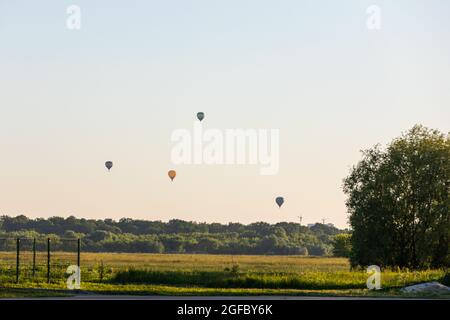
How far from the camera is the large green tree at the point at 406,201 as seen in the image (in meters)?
71.0

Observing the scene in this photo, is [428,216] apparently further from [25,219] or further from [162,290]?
[25,219]

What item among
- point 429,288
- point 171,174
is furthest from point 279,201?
point 429,288

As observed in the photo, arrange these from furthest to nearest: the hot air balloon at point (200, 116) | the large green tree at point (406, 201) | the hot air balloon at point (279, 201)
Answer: the hot air balloon at point (279, 201), the hot air balloon at point (200, 116), the large green tree at point (406, 201)

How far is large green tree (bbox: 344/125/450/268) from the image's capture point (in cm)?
7100

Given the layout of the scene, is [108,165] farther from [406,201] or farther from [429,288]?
[429,288]

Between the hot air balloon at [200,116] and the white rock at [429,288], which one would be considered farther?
the hot air balloon at [200,116]

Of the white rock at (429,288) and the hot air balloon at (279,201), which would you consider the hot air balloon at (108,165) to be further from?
the white rock at (429,288)

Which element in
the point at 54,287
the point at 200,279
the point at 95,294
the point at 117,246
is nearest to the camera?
the point at 95,294

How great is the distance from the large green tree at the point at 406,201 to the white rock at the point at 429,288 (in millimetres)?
28630

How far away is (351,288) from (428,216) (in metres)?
27.4

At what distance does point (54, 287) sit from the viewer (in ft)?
142

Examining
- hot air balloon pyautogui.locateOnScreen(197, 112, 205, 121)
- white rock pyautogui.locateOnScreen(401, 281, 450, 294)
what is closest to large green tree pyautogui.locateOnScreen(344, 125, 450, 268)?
hot air balloon pyautogui.locateOnScreen(197, 112, 205, 121)

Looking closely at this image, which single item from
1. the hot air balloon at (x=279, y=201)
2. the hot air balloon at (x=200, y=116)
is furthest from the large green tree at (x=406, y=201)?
the hot air balloon at (x=279, y=201)
